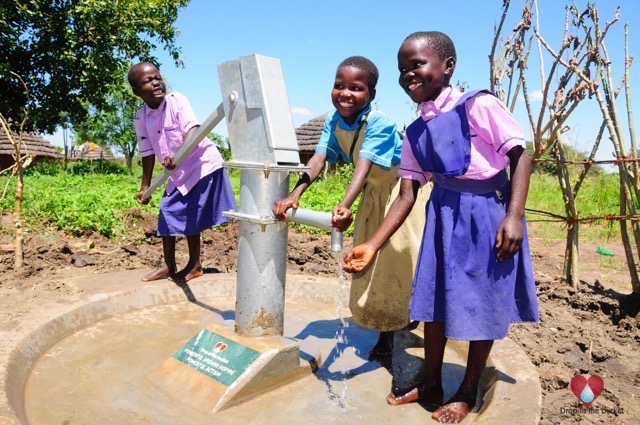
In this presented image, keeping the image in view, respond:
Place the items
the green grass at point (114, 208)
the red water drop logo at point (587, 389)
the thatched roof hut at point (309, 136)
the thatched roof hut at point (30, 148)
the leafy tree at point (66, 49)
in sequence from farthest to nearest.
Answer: the thatched roof hut at point (30, 148), the thatched roof hut at point (309, 136), the leafy tree at point (66, 49), the green grass at point (114, 208), the red water drop logo at point (587, 389)

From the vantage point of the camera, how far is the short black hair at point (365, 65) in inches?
86.0

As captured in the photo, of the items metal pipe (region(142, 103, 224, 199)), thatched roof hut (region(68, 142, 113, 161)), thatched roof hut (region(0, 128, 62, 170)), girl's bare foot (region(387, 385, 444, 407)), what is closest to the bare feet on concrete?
girl's bare foot (region(387, 385, 444, 407))

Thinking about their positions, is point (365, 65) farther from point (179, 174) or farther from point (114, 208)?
point (114, 208)

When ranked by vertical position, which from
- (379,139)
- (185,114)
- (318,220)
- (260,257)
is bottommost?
(260,257)

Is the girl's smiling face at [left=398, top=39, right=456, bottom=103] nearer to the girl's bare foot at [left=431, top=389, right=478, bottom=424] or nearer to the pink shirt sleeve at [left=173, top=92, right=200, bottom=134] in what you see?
the girl's bare foot at [left=431, top=389, right=478, bottom=424]

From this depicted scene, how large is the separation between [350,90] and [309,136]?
14.3 m

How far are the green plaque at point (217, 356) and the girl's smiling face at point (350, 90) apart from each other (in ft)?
3.57

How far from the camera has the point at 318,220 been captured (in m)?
1.87

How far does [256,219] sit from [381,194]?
0.69 m

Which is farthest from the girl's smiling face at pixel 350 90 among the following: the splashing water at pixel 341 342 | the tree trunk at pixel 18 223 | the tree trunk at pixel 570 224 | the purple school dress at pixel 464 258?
the tree trunk at pixel 18 223

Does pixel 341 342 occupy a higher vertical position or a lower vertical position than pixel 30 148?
lower

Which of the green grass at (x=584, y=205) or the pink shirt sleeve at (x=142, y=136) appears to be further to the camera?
the green grass at (x=584, y=205)

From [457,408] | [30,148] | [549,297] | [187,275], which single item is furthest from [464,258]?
[30,148]

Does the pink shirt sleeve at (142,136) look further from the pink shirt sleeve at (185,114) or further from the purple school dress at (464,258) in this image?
the purple school dress at (464,258)
